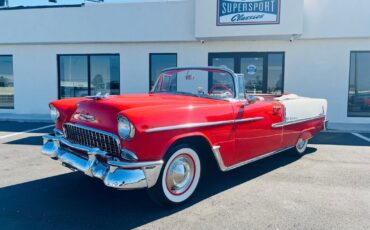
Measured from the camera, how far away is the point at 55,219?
346 centimetres

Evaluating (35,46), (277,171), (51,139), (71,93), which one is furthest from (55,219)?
(35,46)

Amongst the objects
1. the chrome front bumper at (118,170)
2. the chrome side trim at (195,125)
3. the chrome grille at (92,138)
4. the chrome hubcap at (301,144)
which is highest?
the chrome side trim at (195,125)

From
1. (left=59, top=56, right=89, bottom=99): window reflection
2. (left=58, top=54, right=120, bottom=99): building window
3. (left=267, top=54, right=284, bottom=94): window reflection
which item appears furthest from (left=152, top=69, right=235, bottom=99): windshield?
(left=59, top=56, right=89, bottom=99): window reflection

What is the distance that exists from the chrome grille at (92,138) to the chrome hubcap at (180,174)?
2.19ft

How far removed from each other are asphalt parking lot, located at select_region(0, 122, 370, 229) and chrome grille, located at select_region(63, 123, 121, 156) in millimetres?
708

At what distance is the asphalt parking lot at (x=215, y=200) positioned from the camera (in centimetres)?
342

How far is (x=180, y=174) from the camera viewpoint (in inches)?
151

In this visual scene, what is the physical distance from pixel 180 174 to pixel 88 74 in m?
9.13

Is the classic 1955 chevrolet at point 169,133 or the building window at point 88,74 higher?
the building window at point 88,74

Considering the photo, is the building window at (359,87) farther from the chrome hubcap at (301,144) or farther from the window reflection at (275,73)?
the chrome hubcap at (301,144)

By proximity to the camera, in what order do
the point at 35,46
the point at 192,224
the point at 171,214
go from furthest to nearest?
the point at 35,46 → the point at 171,214 → the point at 192,224

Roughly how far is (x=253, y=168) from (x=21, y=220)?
3556 millimetres

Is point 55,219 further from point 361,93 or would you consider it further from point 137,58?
point 361,93

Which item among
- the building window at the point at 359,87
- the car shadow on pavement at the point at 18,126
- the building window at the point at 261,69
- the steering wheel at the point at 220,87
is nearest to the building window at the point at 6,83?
the car shadow on pavement at the point at 18,126
